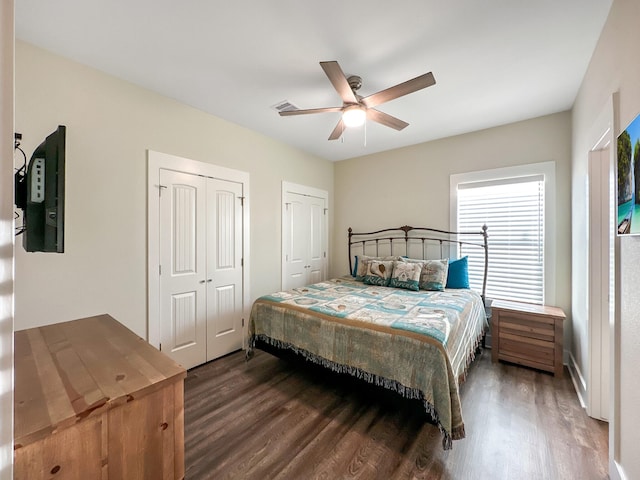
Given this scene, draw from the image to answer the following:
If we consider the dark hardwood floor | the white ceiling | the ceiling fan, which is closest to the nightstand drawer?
the dark hardwood floor

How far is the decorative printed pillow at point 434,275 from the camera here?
320 centimetres

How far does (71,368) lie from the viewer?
1.06 meters

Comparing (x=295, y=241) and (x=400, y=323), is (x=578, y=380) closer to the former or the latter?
(x=400, y=323)

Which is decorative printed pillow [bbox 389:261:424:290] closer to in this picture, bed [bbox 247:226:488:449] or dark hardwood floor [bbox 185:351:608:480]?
bed [bbox 247:226:488:449]

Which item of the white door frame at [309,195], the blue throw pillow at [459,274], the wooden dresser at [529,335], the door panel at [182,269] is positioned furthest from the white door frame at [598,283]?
the door panel at [182,269]

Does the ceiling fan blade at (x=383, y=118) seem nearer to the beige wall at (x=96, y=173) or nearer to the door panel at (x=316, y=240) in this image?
the beige wall at (x=96, y=173)

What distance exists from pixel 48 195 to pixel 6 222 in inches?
→ 31.9

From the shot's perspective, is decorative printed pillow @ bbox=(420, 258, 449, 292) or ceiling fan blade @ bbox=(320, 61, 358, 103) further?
decorative printed pillow @ bbox=(420, 258, 449, 292)

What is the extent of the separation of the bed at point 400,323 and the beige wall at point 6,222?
1.81 meters

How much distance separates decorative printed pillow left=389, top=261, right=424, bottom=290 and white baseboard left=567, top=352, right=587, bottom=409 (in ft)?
5.06

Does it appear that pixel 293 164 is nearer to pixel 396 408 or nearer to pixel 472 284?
pixel 472 284

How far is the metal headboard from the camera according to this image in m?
3.46

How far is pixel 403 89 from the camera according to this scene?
1.92 metres

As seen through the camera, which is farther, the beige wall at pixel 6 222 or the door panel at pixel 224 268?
the door panel at pixel 224 268
